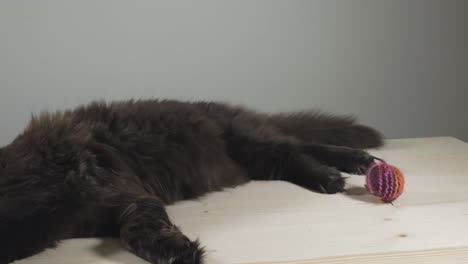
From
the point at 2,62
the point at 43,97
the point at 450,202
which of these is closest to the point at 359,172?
the point at 450,202

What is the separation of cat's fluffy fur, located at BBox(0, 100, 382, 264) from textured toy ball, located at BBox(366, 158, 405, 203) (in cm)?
16

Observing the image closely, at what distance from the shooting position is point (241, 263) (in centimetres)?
101

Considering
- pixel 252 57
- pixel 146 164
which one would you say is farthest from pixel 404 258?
pixel 252 57

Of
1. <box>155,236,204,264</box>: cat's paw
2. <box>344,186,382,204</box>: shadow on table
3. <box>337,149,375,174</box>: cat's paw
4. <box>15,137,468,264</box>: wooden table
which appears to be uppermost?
<box>337,149,375,174</box>: cat's paw

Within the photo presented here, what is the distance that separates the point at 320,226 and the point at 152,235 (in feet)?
1.42

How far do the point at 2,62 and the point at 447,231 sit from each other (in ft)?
5.83

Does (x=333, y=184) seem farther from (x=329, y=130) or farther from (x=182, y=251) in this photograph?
(x=182, y=251)

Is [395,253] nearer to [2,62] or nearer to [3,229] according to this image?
[3,229]

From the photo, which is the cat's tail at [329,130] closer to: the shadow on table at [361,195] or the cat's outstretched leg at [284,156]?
the cat's outstretched leg at [284,156]

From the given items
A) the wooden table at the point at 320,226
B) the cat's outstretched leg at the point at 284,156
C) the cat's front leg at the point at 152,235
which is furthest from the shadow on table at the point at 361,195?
the cat's front leg at the point at 152,235

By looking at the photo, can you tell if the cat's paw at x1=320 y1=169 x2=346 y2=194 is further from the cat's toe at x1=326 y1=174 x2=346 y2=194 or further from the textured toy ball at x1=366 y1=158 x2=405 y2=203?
the textured toy ball at x1=366 y1=158 x2=405 y2=203

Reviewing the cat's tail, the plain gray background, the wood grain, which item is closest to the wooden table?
the wood grain

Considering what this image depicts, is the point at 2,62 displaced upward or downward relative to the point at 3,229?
upward

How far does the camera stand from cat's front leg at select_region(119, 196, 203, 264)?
41.5 inches
